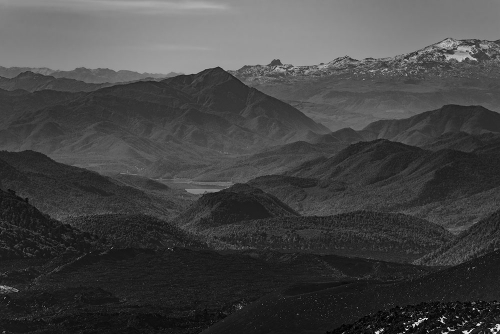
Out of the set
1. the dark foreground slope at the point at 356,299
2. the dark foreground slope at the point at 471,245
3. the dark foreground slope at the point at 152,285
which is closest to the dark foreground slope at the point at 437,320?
the dark foreground slope at the point at 356,299

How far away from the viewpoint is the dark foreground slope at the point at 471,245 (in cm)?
17938

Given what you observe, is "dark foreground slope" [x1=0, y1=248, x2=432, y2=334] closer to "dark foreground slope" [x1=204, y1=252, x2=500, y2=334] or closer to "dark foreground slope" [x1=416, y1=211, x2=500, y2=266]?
"dark foreground slope" [x1=204, y1=252, x2=500, y2=334]

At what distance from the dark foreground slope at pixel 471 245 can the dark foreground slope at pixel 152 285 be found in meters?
9.95

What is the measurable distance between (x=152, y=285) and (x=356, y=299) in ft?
242

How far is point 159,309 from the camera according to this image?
13762 centimetres

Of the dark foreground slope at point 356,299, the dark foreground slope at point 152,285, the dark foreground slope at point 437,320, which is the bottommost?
the dark foreground slope at point 152,285

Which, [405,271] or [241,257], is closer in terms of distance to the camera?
[405,271]

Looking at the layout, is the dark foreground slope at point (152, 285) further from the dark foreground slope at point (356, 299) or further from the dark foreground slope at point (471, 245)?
the dark foreground slope at point (471, 245)

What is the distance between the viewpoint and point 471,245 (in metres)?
187

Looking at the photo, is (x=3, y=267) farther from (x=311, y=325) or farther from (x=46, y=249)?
(x=311, y=325)

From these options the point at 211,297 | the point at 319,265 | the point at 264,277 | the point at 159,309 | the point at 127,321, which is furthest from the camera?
the point at 319,265

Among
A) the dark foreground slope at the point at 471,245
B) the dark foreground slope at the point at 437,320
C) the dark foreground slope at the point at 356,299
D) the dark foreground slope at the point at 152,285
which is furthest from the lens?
the dark foreground slope at the point at 471,245

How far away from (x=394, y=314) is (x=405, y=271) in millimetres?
97969

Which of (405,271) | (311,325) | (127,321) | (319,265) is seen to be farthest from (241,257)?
(311,325)
